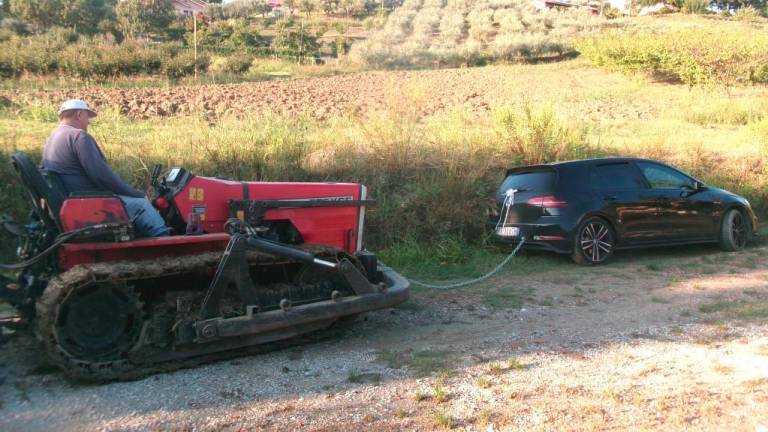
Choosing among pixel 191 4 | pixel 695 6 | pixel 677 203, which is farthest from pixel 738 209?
pixel 191 4

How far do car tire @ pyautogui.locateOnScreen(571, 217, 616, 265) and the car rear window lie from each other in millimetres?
774

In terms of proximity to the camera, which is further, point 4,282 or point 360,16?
point 360,16

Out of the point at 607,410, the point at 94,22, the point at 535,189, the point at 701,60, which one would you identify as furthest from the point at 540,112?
the point at 94,22

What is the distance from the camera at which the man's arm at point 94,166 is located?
A: 4699 millimetres

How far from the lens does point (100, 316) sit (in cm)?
454

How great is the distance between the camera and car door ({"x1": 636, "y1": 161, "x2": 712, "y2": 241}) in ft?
31.8

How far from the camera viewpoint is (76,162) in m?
4.76

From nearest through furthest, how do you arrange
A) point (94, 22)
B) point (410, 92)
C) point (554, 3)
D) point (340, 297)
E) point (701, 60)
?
point (340, 297)
point (410, 92)
point (701, 60)
point (94, 22)
point (554, 3)

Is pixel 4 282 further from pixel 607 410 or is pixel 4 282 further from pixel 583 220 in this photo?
pixel 583 220

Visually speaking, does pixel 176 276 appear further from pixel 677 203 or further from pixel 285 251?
pixel 677 203

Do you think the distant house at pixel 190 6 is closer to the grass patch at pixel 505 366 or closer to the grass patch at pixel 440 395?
the grass patch at pixel 505 366

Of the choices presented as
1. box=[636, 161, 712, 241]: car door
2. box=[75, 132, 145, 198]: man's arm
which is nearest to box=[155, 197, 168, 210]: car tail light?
box=[75, 132, 145, 198]: man's arm

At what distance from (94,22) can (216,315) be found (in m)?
61.2

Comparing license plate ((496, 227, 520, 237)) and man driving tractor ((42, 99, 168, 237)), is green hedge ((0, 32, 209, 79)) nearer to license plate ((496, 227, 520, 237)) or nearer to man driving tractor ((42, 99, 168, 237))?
license plate ((496, 227, 520, 237))
